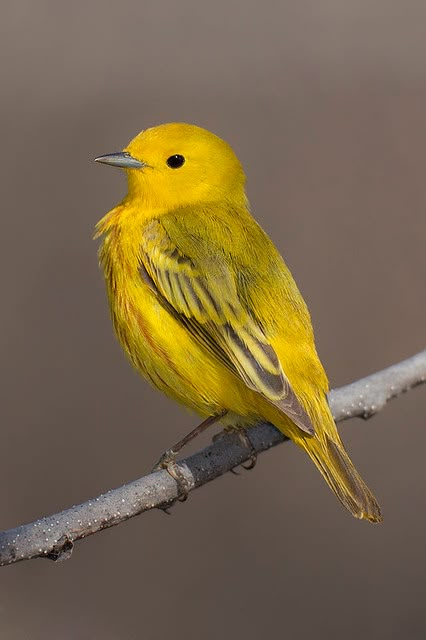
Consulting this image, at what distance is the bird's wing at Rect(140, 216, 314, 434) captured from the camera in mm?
4547

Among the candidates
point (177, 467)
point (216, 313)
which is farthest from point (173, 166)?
point (177, 467)

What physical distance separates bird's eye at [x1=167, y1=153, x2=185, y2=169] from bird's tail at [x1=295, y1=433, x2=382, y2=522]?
1.54 m

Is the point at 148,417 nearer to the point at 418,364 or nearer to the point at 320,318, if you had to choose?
the point at 320,318

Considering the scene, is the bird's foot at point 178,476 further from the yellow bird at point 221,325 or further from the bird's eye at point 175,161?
the bird's eye at point 175,161

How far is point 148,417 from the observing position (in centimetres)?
795

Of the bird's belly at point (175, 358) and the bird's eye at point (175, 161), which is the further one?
the bird's eye at point (175, 161)

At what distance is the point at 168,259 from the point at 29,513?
3.01m

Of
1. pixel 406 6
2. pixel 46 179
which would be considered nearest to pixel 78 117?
pixel 46 179

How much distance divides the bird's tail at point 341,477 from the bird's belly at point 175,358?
34cm

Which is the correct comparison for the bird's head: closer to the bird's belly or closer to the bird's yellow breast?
the bird's yellow breast

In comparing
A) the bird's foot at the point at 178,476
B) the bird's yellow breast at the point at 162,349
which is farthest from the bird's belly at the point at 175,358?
the bird's foot at the point at 178,476

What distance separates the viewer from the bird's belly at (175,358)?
4797 millimetres

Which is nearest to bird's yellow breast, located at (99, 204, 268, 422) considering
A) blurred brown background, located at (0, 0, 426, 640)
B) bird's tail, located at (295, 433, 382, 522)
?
bird's tail, located at (295, 433, 382, 522)

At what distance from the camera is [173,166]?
17.9 feet
